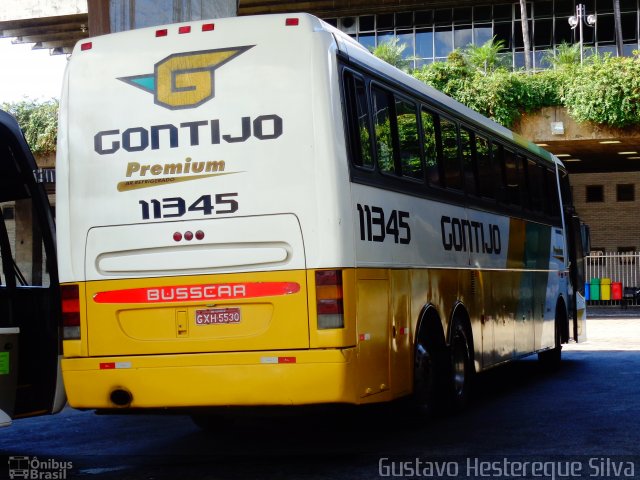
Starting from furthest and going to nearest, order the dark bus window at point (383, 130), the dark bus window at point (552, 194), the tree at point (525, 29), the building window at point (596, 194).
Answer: the building window at point (596, 194)
the tree at point (525, 29)
the dark bus window at point (552, 194)
the dark bus window at point (383, 130)

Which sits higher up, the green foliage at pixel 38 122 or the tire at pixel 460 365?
the green foliage at pixel 38 122

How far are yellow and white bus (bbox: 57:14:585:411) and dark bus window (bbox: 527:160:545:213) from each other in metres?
6.54

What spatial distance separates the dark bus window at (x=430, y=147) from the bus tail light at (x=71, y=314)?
3.59m

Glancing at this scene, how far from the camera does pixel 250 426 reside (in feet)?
38.3

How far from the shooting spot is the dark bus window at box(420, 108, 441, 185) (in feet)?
36.6

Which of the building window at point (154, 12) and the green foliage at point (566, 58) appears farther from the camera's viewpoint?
the green foliage at point (566, 58)

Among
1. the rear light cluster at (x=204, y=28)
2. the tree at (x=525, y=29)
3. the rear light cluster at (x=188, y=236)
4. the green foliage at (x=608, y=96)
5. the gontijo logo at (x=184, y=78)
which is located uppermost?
the tree at (x=525, y=29)

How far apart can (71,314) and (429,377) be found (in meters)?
3.36

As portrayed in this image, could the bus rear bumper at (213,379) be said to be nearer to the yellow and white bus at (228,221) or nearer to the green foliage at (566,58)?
the yellow and white bus at (228,221)

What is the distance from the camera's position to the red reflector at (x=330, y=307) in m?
8.47

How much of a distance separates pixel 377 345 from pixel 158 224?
1.87 metres

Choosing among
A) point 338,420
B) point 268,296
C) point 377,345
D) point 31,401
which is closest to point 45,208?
point 31,401

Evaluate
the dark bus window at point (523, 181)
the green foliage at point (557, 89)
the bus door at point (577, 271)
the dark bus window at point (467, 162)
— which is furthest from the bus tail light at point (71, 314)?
the green foliage at point (557, 89)

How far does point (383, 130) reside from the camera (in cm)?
988
